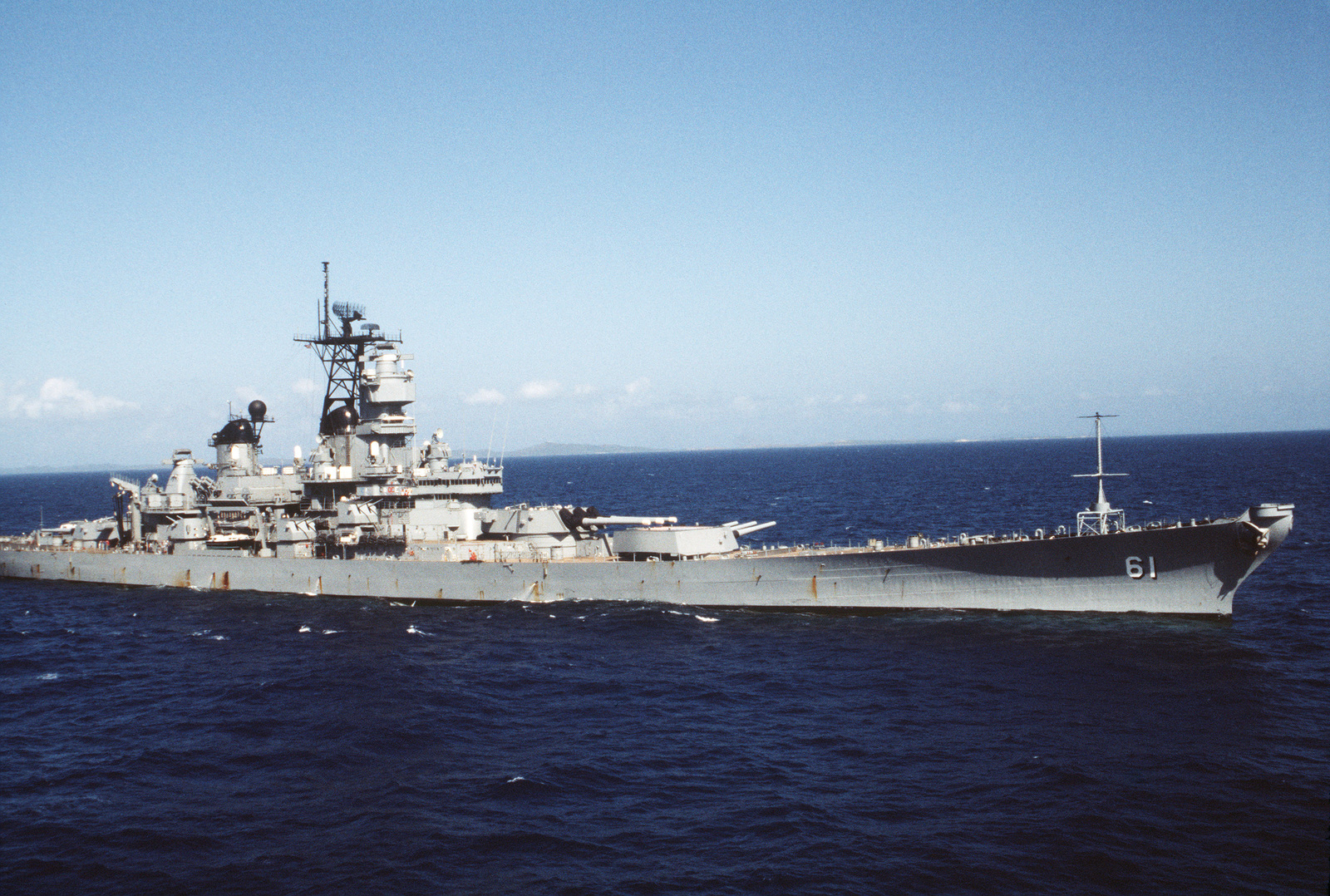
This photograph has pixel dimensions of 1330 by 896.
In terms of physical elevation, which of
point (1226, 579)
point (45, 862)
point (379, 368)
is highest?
point (379, 368)

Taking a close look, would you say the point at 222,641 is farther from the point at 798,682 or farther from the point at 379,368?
the point at 798,682

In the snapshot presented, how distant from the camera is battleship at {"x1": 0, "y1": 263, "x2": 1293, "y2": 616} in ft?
97.9

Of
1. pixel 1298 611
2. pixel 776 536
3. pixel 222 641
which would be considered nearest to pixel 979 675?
pixel 1298 611

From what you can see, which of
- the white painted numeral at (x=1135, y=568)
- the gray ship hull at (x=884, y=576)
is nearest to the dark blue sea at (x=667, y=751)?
the gray ship hull at (x=884, y=576)

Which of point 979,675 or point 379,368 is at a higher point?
point 379,368

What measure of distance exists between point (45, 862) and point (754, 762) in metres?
13.4

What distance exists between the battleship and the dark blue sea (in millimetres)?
1179

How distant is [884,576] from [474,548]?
57.4 ft

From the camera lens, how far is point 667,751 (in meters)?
20.0

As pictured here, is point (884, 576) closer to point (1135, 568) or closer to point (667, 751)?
point (1135, 568)

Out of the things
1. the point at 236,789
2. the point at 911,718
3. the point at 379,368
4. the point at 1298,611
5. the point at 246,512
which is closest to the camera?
the point at 236,789

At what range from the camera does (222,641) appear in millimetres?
31938

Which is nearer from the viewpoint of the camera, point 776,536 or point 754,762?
point 754,762

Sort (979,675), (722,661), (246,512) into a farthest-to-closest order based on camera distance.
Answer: (246,512) < (722,661) < (979,675)
